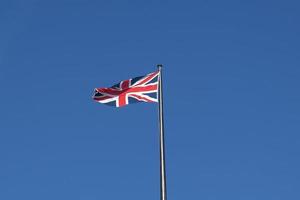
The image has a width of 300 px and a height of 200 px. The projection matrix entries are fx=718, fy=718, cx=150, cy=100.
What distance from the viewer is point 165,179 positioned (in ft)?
105

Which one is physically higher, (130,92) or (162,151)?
(130,92)

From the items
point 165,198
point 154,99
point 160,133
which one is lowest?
point 165,198

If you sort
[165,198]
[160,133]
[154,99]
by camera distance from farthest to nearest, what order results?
[154,99]
[160,133]
[165,198]

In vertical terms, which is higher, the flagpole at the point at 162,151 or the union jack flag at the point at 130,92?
the union jack flag at the point at 130,92

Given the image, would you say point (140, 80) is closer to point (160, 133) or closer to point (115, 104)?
point (115, 104)

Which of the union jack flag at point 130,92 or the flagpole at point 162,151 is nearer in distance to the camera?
the flagpole at point 162,151

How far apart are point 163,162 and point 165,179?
836 mm

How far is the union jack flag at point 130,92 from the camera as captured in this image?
120ft

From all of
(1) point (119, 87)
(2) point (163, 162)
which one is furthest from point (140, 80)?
(2) point (163, 162)

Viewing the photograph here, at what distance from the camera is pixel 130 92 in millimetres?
37375

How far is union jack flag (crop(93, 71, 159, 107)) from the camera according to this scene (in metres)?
36.7

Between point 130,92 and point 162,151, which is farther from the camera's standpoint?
point 130,92

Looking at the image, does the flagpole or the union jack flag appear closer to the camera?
the flagpole

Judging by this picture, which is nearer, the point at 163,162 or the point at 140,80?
the point at 163,162
